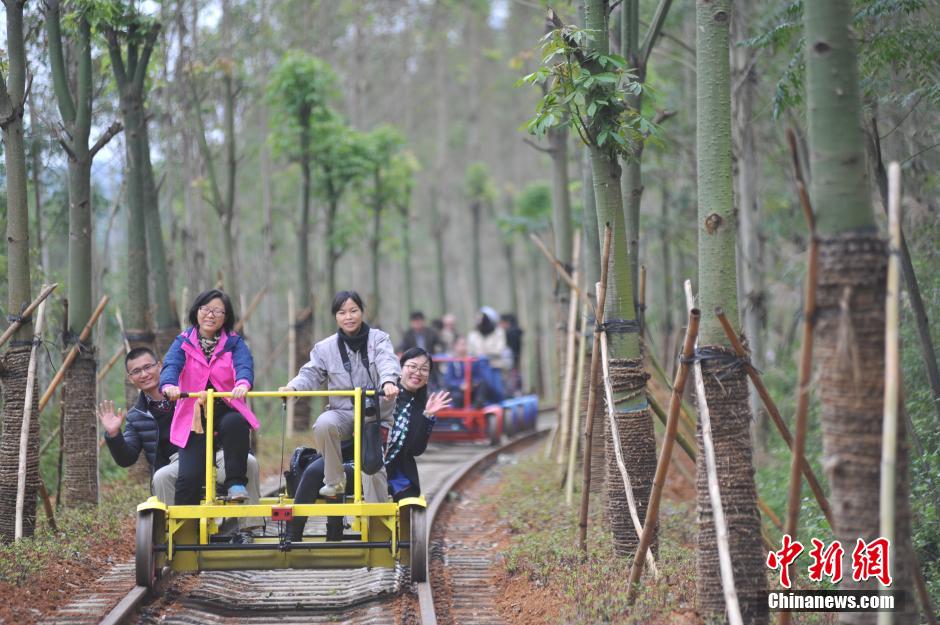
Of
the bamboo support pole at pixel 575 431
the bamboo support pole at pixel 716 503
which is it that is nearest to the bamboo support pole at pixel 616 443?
the bamboo support pole at pixel 716 503

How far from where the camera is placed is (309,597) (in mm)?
7250

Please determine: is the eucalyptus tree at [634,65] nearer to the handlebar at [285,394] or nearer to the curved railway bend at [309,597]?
the handlebar at [285,394]

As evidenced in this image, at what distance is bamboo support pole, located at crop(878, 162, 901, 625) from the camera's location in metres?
4.08

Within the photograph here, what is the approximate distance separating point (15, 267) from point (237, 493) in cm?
299

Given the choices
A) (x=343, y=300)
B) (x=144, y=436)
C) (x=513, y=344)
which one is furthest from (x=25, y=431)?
(x=513, y=344)

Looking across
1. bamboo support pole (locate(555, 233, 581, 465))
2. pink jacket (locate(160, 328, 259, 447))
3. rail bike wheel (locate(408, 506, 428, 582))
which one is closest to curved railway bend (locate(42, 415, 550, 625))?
rail bike wheel (locate(408, 506, 428, 582))

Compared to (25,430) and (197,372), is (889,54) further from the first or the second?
Result: (25,430)

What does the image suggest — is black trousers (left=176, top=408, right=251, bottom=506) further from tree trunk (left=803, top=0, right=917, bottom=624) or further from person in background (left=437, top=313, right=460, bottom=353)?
person in background (left=437, top=313, right=460, bottom=353)

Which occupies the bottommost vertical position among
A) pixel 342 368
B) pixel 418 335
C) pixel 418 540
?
pixel 418 540

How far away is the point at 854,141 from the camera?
4.62m

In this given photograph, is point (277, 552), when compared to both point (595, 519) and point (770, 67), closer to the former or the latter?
point (595, 519)

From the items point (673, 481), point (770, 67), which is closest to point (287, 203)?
point (770, 67)

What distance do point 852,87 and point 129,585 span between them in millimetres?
5697

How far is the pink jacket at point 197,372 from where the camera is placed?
7129 mm
